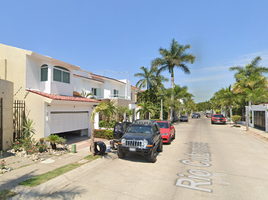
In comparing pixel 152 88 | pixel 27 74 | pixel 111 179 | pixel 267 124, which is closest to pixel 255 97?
pixel 267 124

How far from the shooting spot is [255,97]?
2127 centimetres

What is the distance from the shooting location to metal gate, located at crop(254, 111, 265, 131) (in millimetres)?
19383

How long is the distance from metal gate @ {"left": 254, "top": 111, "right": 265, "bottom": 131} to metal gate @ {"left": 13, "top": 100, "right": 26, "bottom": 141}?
23.2 metres

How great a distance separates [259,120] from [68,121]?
21.5 m

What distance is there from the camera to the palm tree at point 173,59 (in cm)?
3016

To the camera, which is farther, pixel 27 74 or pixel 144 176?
pixel 27 74

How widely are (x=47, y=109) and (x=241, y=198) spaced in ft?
33.5

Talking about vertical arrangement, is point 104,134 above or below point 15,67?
below

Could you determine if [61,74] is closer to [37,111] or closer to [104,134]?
[37,111]

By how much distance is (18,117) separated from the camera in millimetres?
10555

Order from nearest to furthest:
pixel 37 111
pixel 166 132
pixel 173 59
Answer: pixel 37 111, pixel 166 132, pixel 173 59

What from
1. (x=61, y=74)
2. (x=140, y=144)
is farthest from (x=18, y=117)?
(x=140, y=144)

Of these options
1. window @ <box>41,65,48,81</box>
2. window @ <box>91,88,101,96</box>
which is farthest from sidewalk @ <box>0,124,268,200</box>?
window @ <box>91,88,101,96</box>

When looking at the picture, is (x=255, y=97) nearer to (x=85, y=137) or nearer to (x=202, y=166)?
(x=202, y=166)
